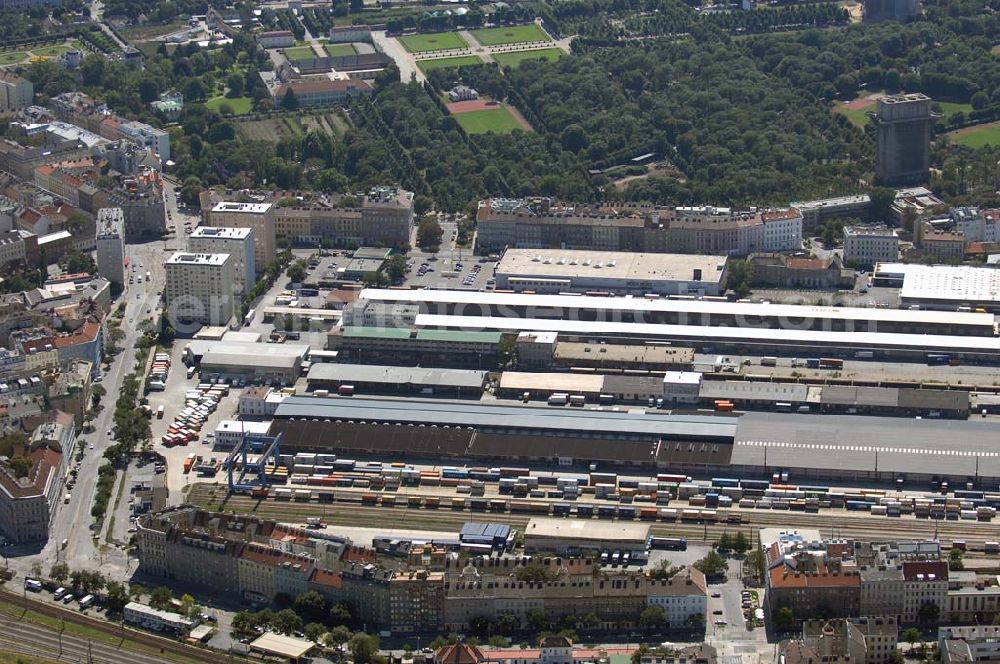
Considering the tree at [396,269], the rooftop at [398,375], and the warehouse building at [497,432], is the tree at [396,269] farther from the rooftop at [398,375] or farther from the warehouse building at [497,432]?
the warehouse building at [497,432]

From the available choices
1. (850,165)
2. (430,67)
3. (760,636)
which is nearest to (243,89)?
(430,67)

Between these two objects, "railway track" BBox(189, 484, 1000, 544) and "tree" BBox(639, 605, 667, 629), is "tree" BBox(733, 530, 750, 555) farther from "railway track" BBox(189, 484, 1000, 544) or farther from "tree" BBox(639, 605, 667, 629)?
"tree" BBox(639, 605, 667, 629)

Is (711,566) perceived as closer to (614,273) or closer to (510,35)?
(614,273)

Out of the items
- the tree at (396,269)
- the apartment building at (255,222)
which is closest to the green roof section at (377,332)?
the tree at (396,269)

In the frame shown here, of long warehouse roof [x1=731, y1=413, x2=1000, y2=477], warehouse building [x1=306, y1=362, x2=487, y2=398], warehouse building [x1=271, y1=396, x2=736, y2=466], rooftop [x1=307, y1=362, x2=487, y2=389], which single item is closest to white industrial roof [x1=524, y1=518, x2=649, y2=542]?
warehouse building [x1=271, y1=396, x2=736, y2=466]

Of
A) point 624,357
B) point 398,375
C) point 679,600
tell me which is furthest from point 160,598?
point 624,357

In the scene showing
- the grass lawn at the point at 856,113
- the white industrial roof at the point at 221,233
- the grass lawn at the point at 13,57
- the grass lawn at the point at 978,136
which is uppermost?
the white industrial roof at the point at 221,233
